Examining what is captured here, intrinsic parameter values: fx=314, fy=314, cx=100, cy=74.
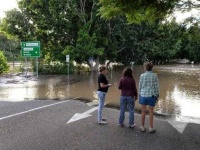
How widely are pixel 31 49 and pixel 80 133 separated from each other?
19296mm

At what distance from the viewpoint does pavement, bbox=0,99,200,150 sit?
6496 mm

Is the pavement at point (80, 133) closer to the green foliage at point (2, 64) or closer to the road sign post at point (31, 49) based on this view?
the road sign post at point (31, 49)

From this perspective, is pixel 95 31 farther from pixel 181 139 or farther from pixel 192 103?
pixel 181 139

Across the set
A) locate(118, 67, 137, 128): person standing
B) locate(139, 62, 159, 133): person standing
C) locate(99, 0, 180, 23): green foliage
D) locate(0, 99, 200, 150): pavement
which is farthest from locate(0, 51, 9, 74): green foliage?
locate(139, 62, 159, 133): person standing

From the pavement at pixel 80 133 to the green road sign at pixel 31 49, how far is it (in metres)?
15.8

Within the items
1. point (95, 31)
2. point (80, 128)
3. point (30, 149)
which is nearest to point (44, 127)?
point (80, 128)

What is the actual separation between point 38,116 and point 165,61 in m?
68.0

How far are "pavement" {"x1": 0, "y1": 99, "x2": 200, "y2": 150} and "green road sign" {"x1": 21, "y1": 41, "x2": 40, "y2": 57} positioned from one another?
622 inches

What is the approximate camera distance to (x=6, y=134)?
7379 millimetres

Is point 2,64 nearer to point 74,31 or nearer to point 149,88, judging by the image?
point 74,31

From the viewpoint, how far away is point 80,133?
7.45 meters

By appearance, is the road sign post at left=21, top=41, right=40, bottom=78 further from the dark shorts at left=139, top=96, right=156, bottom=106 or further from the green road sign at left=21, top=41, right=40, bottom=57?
the dark shorts at left=139, top=96, right=156, bottom=106

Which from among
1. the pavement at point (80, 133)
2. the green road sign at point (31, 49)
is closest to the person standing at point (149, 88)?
the pavement at point (80, 133)

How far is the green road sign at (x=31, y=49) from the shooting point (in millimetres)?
25641
